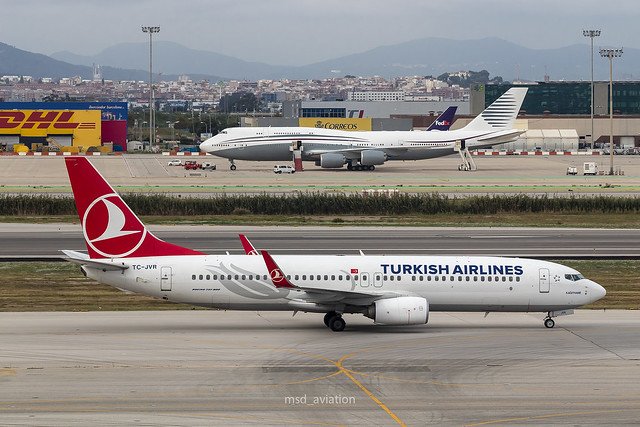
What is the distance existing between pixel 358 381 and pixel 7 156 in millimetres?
124323

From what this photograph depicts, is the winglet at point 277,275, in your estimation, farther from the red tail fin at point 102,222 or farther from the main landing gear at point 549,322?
the main landing gear at point 549,322

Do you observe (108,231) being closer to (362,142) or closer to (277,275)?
(277,275)

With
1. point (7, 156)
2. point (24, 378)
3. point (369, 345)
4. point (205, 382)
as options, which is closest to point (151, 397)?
point (205, 382)

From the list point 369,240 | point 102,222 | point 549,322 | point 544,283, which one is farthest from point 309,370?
point 369,240

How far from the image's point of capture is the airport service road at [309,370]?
25.4 meters

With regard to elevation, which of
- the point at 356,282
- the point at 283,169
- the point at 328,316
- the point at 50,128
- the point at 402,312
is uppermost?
the point at 50,128

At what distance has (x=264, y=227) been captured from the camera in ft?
223

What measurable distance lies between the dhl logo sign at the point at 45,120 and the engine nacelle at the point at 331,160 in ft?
209

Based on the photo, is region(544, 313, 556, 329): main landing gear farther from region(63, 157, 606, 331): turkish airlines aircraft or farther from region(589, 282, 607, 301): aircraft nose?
region(589, 282, 607, 301): aircraft nose

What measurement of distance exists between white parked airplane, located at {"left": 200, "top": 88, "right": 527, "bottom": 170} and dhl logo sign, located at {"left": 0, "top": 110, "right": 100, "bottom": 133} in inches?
2122

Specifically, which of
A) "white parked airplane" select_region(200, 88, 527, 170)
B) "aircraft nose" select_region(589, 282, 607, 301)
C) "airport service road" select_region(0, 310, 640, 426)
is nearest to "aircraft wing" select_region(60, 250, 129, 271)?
"airport service road" select_region(0, 310, 640, 426)

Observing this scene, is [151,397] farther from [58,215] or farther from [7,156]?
[7,156]

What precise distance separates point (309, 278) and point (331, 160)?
8298cm

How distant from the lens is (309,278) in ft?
119
